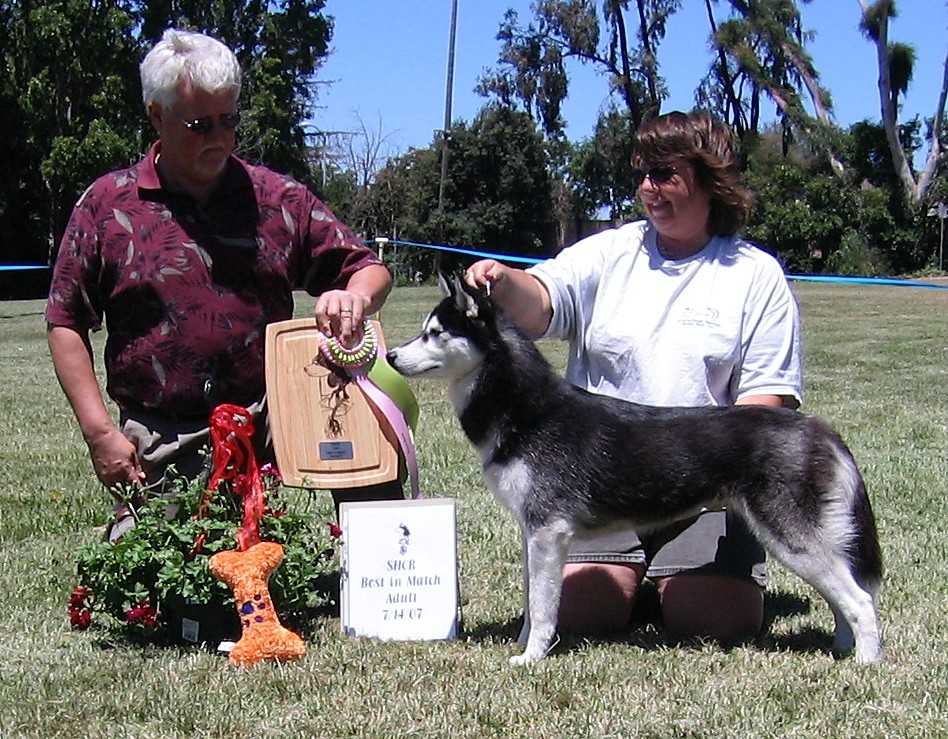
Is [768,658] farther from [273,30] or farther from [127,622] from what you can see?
[273,30]

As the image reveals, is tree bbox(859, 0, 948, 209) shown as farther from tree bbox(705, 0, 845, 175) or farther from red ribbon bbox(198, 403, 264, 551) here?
red ribbon bbox(198, 403, 264, 551)

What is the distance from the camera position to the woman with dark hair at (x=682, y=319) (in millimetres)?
4031

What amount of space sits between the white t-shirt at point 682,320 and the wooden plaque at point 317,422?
2.59 ft

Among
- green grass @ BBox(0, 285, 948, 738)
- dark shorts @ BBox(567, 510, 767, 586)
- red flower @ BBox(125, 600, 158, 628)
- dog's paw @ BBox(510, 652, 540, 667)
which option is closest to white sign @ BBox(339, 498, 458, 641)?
green grass @ BBox(0, 285, 948, 738)

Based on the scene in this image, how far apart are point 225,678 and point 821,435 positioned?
82.0 inches

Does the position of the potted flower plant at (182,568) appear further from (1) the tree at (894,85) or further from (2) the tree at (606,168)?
(2) the tree at (606,168)

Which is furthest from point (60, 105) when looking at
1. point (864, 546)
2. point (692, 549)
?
point (864, 546)

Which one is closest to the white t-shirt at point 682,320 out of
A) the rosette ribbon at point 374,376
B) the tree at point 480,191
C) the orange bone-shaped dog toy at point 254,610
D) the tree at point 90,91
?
the rosette ribbon at point 374,376

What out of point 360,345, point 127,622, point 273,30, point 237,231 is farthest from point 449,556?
point 273,30

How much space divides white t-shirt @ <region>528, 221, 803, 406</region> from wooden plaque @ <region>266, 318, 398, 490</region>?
789 millimetres

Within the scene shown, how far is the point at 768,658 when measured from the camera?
149 inches

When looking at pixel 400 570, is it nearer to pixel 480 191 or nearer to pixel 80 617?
pixel 80 617

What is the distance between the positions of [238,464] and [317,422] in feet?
1.17

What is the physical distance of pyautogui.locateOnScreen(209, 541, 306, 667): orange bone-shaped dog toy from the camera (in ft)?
12.0
